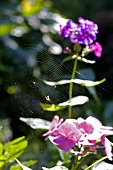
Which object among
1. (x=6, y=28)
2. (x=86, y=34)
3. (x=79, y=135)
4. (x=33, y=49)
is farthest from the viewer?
(x=6, y=28)

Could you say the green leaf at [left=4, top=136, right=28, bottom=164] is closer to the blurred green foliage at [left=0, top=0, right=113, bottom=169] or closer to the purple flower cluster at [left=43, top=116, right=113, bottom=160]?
the purple flower cluster at [left=43, top=116, right=113, bottom=160]

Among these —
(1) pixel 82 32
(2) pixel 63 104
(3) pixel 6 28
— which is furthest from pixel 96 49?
(3) pixel 6 28

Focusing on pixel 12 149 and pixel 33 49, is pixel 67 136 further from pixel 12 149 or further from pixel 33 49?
pixel 33 49

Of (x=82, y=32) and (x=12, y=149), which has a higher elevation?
(x=82, y=32)

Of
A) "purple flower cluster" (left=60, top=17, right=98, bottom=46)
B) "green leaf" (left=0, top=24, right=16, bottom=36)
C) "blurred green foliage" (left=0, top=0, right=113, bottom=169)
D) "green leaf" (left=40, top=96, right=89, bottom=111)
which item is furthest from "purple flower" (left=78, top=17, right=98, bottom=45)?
"green leaf" (left=0, top=24, right=16, bottom=36)

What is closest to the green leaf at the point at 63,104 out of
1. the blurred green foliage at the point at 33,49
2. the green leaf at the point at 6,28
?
the blurred green foliage at the point at 33,49

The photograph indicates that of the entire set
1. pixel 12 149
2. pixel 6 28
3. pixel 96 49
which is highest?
pixel 6 28

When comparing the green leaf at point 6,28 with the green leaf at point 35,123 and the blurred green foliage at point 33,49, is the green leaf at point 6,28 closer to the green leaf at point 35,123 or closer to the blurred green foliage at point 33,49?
the blurred green foliage at point 33,49

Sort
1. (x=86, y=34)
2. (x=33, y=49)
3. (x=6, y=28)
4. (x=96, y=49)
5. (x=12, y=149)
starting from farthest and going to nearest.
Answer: (x=6, y=28), (x=33, y=49), (x=96, y=49), (x=86, y=34), (x=12, y=149)

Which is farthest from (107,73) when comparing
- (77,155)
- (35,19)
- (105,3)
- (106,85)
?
(105,3)
